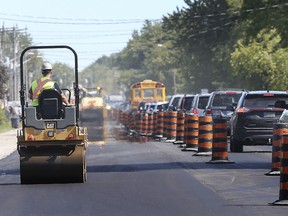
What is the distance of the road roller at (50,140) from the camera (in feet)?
57.0

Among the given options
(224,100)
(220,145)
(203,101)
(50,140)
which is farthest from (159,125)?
(50,140)

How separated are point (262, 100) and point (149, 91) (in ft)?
137

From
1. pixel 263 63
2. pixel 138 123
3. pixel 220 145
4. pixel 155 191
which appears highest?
pixel 263 63

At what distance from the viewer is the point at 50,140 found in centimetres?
1744

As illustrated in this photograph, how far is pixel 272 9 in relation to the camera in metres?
50.2

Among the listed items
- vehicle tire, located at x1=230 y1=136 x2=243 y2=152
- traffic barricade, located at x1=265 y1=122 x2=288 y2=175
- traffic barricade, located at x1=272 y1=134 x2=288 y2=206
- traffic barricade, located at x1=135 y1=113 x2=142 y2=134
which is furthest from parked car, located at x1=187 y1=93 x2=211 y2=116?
traffic barricade, located at x1=272 y1=134 x2=288 y2=206

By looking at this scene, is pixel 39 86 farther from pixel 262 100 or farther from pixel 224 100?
pixel 224 100

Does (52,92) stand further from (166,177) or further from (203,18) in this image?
(203,18)

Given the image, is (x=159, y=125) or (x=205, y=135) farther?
(x=159, y=125)

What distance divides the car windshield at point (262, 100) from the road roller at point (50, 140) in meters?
9.59

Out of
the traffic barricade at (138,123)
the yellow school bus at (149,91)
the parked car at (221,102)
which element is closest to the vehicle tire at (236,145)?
the parked car at (221,102)

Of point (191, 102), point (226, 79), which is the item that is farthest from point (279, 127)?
point (226, 79)

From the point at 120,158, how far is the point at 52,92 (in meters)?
7.86

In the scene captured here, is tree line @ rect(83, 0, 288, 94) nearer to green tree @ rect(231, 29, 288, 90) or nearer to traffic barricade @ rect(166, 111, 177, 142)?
green tree @ rect(231, 29, 288, 90)
